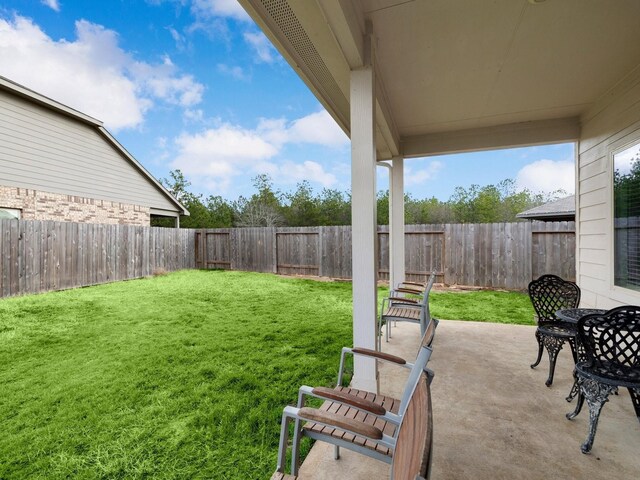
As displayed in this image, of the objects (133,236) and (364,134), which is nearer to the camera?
(364,134)

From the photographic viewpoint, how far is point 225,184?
24.5 meters

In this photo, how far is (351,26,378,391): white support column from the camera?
2271mm

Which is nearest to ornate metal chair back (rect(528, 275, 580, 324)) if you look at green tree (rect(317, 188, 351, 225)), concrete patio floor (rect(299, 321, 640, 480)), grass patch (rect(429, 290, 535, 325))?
concrete patio floor (rect(299, 321, 640, 480))

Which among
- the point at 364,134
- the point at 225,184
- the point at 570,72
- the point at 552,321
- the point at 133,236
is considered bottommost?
the point at 552,321

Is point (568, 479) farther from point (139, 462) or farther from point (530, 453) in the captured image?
point (139, 462)

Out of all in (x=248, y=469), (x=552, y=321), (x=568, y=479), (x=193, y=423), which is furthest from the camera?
(x=552, y=321)

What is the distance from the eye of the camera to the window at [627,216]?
309 centimetres

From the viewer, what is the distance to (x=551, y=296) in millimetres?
3098

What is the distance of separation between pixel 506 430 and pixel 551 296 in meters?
1.64

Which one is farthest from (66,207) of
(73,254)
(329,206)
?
(329,206)

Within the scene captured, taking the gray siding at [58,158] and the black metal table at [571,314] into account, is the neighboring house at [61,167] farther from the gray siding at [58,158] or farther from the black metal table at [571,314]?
the black metal table at [571,314]

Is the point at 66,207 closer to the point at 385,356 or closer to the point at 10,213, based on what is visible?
the point at 10,213

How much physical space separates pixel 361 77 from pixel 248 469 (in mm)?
2673

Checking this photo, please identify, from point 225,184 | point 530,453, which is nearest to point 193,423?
point 530,453
